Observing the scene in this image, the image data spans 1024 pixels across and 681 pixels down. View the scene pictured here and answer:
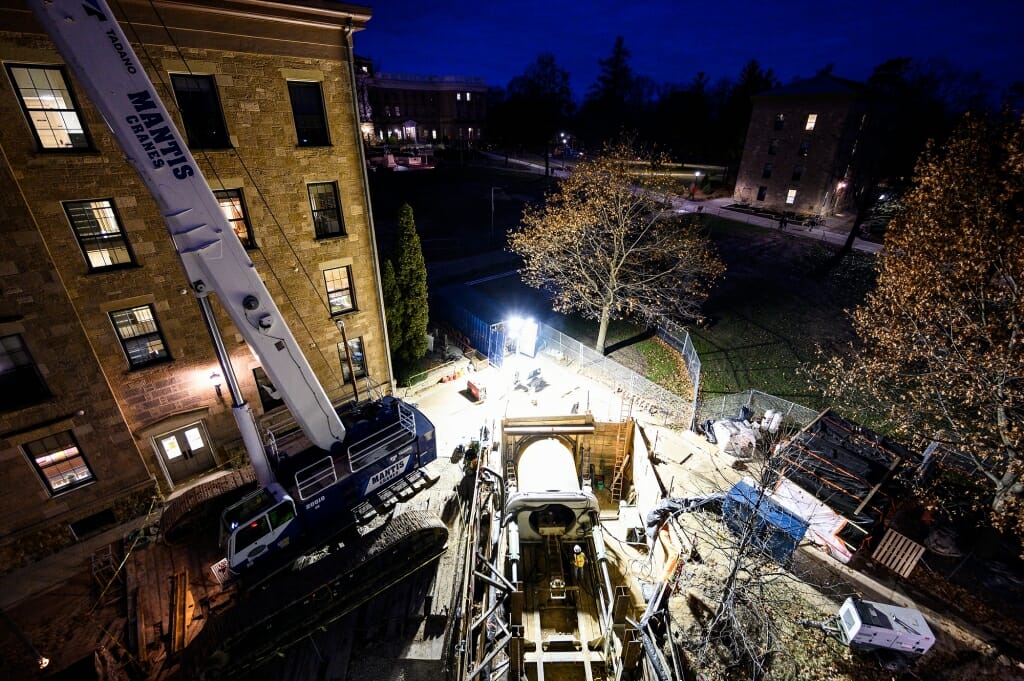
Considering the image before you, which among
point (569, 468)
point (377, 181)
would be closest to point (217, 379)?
point (569, 468)

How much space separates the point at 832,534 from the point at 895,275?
1336cm

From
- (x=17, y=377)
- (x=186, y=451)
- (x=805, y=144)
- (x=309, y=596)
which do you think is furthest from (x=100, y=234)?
(x=805, y=144)

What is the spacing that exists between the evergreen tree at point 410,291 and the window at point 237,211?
7.04m

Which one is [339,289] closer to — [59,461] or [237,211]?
[237,211]

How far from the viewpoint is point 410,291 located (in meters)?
21.9

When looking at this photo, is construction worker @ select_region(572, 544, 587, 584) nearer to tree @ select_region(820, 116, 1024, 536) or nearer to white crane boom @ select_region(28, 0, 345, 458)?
white crane boom @ select_region(28, 0, 345, 458)

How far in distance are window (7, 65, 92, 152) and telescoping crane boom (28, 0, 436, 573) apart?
16.9ft

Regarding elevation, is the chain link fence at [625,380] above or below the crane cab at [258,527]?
below

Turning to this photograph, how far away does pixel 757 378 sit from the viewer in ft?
78.8

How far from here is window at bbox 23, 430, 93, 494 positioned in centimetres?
1325

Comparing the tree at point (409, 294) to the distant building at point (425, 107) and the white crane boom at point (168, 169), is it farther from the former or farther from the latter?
the distant building at point (425, 107)

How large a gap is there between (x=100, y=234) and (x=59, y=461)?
282 inches

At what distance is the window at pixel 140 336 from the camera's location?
553 inches

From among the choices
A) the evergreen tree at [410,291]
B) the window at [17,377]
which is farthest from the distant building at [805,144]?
the window at [17,377]
